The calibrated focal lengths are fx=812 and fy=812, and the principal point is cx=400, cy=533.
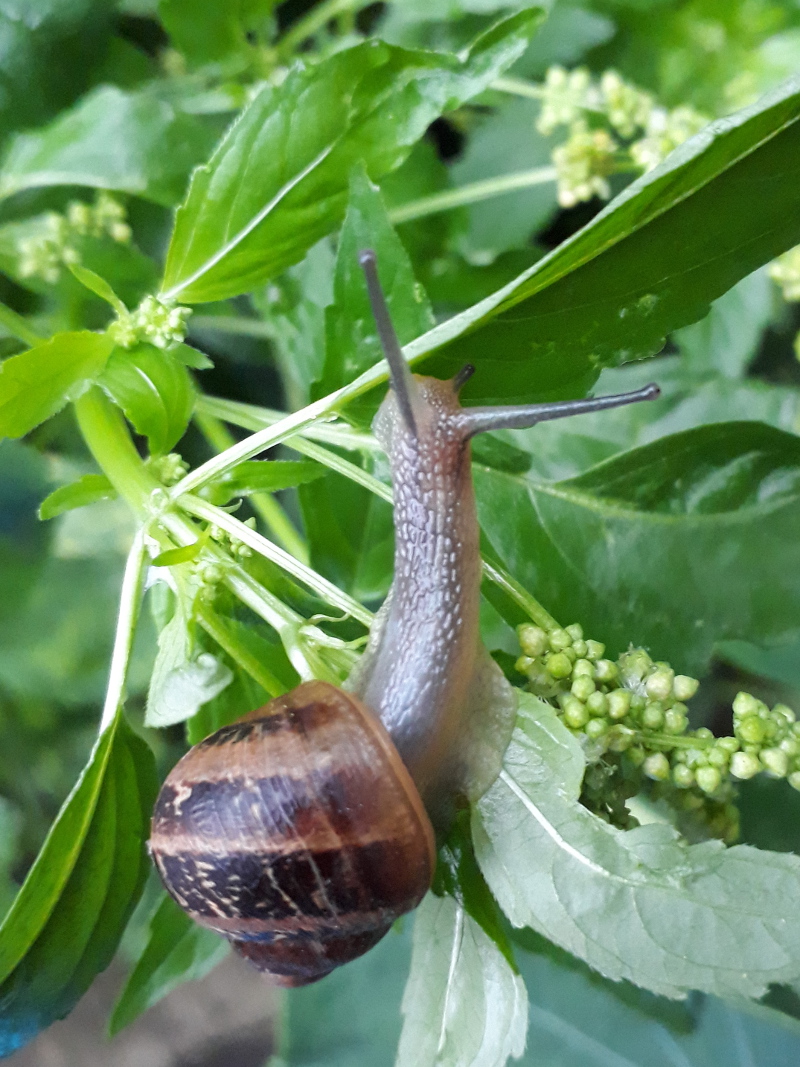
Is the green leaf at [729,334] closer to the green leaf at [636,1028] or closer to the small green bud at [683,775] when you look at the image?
the small green bud at [683,775]

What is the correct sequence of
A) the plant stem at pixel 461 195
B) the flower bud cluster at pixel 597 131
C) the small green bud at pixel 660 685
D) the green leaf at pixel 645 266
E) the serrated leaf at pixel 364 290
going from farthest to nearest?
the plant stem at pixel 461 195
the flower bud cluster at pixel 597 131
the serrated leaf at pixel 364 290
the small green bud at pixel 660 685
the green leaf at pixel 645 266

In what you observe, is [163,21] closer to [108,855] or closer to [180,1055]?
[108,855]

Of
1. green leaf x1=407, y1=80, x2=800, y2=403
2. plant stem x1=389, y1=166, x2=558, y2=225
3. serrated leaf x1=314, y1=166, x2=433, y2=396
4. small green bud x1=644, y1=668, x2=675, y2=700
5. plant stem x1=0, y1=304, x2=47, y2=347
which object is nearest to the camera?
green leaf x1=407, y1=80, x2=800, y2=403

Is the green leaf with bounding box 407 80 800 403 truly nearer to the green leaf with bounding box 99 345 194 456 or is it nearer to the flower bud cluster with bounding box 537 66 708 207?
the green leaf with bounding box 99 345 194 456

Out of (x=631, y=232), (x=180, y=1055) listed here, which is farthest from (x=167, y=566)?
(x=180, y=1055)

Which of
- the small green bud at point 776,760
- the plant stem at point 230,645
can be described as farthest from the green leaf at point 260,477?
the small green bud at point 776,760

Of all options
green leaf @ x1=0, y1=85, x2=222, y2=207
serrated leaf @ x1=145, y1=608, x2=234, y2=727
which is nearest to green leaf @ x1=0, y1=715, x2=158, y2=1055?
serrated leaf @ x1=145, y1=608, x2=234, y2=727
